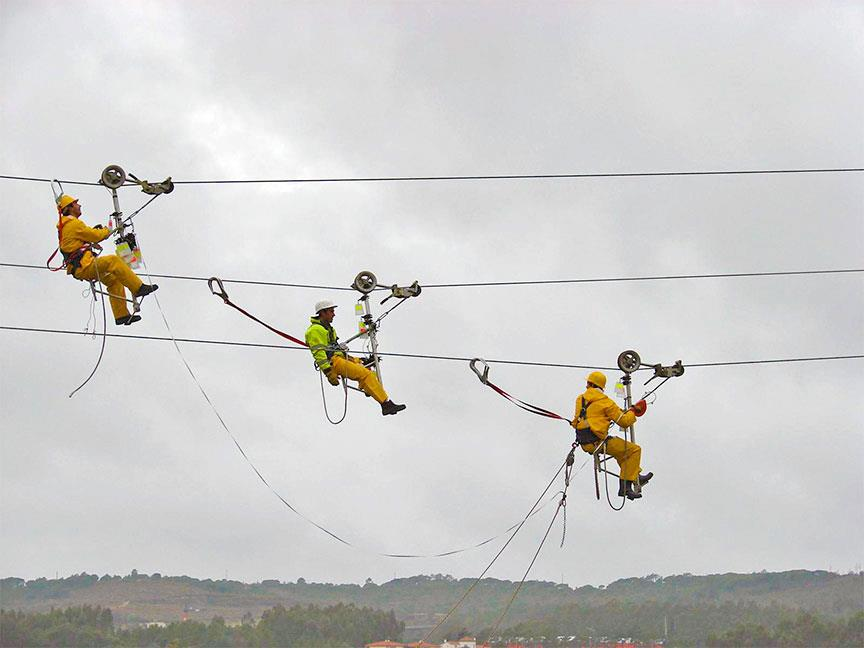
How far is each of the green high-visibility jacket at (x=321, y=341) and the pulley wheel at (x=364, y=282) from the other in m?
0.88

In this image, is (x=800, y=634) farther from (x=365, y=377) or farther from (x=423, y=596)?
(x=365, y=377)

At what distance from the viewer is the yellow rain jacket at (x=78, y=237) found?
2062cm

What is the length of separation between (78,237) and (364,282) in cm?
406

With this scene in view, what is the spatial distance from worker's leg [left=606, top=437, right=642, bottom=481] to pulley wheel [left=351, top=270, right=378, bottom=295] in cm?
404

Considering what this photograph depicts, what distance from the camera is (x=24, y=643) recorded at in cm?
8581

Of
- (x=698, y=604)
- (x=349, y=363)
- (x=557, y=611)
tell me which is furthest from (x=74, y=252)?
(x=698, y=604)

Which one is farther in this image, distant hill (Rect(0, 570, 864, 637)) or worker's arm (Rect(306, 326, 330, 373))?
distant hill (Rect(0, 570, 864, 637))

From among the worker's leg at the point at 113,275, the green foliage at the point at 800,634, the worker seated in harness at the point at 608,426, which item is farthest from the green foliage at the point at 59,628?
the worker seated in harness at the point at 608,426

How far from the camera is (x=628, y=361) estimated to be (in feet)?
69.5

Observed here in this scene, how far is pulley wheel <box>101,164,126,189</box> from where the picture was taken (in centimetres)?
2017

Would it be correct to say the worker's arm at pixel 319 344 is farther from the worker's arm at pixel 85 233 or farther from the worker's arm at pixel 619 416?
the worker's arm at pixel 619 416

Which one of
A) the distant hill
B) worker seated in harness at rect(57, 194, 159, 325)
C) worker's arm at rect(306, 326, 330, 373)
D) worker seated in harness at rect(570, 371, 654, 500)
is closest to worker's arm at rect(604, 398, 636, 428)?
worker seated in harness at rect(570, 371, 654, 500)

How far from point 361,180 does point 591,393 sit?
5.19m

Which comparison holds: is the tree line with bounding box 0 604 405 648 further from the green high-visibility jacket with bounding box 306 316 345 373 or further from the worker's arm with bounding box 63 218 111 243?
the worker's arm with bounding box 63 218 111 243
